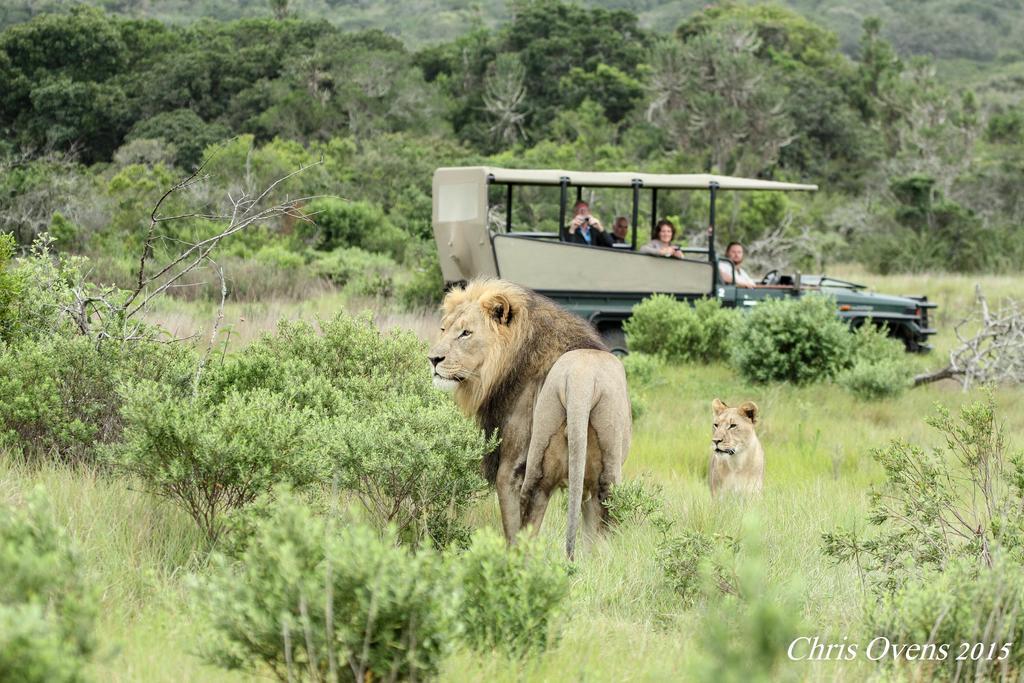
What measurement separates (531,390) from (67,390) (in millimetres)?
2583

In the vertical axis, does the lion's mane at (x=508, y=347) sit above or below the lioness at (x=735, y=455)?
above

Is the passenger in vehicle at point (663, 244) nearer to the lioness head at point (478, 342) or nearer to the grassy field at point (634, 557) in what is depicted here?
the grassy field at point (634, 557)

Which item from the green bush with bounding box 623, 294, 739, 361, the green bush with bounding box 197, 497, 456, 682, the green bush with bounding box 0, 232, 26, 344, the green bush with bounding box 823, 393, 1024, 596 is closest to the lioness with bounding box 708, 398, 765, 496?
the green bush with bounding box 823, 393, 1024, 596

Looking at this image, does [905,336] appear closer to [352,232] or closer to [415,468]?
[415,468]

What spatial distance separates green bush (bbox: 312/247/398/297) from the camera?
16969 mm

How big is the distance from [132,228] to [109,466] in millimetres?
15839

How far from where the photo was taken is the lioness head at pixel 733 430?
21.5 feet

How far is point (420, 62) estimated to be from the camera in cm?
5291

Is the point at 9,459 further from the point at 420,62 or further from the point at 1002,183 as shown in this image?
the point at 420,62

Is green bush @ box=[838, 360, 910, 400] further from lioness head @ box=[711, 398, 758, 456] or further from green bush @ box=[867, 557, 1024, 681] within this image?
green bush @ box=[867, 557, 1024, 681]

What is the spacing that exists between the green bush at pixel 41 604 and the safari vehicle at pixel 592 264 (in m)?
9.27

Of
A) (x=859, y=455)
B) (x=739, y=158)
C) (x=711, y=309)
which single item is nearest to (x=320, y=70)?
(x=739, y=158)

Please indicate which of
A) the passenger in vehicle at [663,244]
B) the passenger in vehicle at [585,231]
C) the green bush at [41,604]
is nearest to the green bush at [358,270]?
the passenger in vehicle at [585,231]

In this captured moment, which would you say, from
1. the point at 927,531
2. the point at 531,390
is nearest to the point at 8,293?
the point at 531,390
